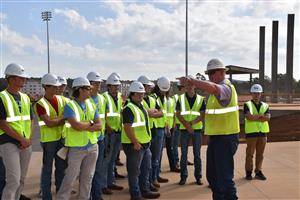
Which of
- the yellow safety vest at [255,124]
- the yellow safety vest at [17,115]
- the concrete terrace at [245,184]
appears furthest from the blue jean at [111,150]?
the yellow safety vest at [255,124]

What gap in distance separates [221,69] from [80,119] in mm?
2009

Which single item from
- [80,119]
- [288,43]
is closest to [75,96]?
[80,119]

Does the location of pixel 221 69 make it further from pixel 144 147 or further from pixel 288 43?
pixel 288 43

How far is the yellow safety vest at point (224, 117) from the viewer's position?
4922mm

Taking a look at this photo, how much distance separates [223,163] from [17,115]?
2.83 m

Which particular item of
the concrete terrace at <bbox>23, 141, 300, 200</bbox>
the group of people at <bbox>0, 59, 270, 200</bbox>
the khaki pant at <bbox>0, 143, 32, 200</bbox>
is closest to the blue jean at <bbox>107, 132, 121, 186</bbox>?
the group of people at <bbox>0, 59, 270, 200</bbox>

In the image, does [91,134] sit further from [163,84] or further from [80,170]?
[163,84]

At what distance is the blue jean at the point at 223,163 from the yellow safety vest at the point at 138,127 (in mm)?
1260

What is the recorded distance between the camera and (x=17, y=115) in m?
4.89

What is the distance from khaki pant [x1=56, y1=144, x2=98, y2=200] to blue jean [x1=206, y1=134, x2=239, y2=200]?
1.65 meters

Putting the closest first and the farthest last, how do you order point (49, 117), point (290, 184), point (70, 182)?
point (70, 182) → point (49, 117) → point (290, 184)

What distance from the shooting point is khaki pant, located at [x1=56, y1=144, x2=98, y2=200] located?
484 cm

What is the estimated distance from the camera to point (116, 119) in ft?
21.7

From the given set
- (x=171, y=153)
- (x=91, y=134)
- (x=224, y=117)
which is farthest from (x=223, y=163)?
(x=171, y=153)
